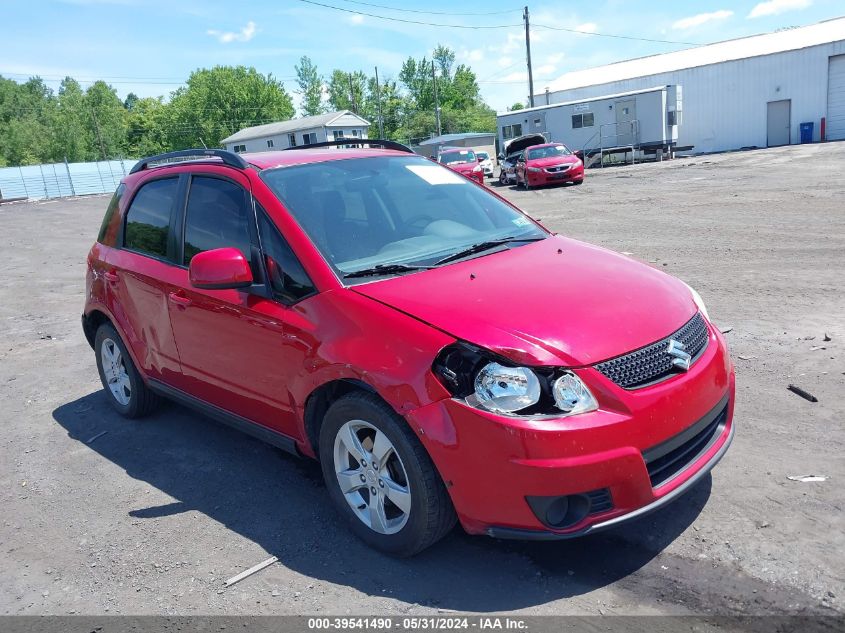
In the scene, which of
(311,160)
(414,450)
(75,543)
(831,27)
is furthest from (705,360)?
(831,27)

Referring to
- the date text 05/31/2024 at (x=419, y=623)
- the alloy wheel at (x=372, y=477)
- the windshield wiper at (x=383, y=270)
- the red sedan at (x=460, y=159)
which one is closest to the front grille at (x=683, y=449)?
the date text 05/31/2024 at (x=419, y=623)

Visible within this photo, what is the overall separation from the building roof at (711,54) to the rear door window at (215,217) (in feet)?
135

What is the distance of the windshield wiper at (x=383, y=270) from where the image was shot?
344cm

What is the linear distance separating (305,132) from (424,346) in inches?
2698

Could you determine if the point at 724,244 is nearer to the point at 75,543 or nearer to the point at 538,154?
the point at 75,543

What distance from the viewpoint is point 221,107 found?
8931cm

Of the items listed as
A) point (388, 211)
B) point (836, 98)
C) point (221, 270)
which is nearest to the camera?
point (221, 270)

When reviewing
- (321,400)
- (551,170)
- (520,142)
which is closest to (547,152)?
(551,170)

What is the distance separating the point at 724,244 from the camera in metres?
10.1

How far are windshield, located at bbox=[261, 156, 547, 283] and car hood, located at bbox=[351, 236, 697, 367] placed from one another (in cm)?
32

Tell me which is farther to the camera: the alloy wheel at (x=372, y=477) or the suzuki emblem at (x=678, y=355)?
the alloy wheel at (x=372, y=477)

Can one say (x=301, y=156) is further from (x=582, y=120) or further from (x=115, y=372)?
(x=582, y=120)

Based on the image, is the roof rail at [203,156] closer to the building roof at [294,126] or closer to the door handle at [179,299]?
the door handle at [179,299]

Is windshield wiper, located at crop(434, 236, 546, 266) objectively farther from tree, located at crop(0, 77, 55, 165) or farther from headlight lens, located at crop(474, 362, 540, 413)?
tree, located at crop(0, 77, 55, 165)
